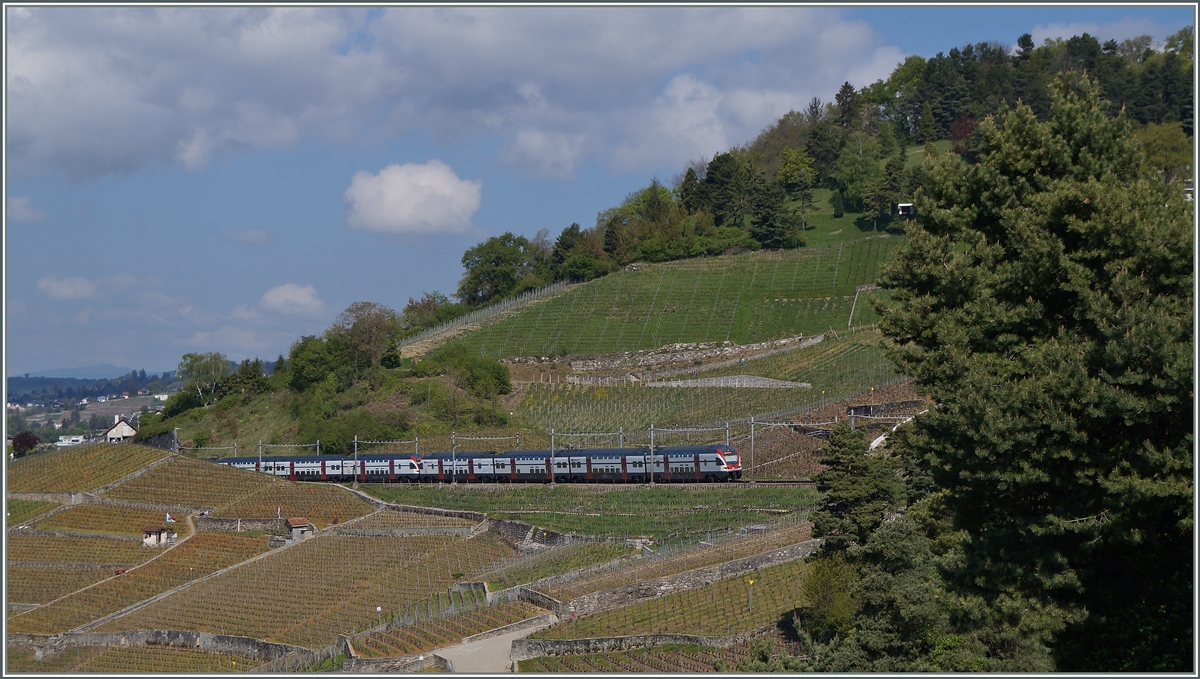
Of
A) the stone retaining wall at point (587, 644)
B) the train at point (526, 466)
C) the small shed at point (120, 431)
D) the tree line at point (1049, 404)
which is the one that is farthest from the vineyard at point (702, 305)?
the tree line at point (1049, 404)

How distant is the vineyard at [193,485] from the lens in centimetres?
5909

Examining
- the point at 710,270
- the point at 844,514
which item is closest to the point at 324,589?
the point at 844,514

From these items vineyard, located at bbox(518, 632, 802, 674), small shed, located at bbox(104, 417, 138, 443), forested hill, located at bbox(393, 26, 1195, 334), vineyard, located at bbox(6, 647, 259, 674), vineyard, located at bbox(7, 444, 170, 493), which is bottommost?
vineyard, located at bbox(6, 647, 259, 674)

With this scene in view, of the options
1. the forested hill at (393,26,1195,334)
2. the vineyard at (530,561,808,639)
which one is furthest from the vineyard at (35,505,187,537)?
the forested hill at (393,26,1195,334)

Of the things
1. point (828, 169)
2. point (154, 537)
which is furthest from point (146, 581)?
point (828, 169)

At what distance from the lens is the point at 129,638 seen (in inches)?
1420

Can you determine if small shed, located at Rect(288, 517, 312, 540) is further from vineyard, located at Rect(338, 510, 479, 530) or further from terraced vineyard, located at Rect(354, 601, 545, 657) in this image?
terraced vineyard, located at Rect(354, 601, 545, 657)

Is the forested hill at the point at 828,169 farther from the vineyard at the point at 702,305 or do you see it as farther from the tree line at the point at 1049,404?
the tree line at the point at 1049,404

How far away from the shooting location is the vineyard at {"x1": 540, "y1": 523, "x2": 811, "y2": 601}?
3288 centimetres

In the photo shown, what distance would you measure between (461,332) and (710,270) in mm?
24693

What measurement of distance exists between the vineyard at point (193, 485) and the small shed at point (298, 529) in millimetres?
9381

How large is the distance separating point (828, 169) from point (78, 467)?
91403mm

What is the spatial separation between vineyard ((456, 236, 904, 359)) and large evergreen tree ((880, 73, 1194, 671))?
6431 centimetres

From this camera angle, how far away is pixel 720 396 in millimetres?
69125
